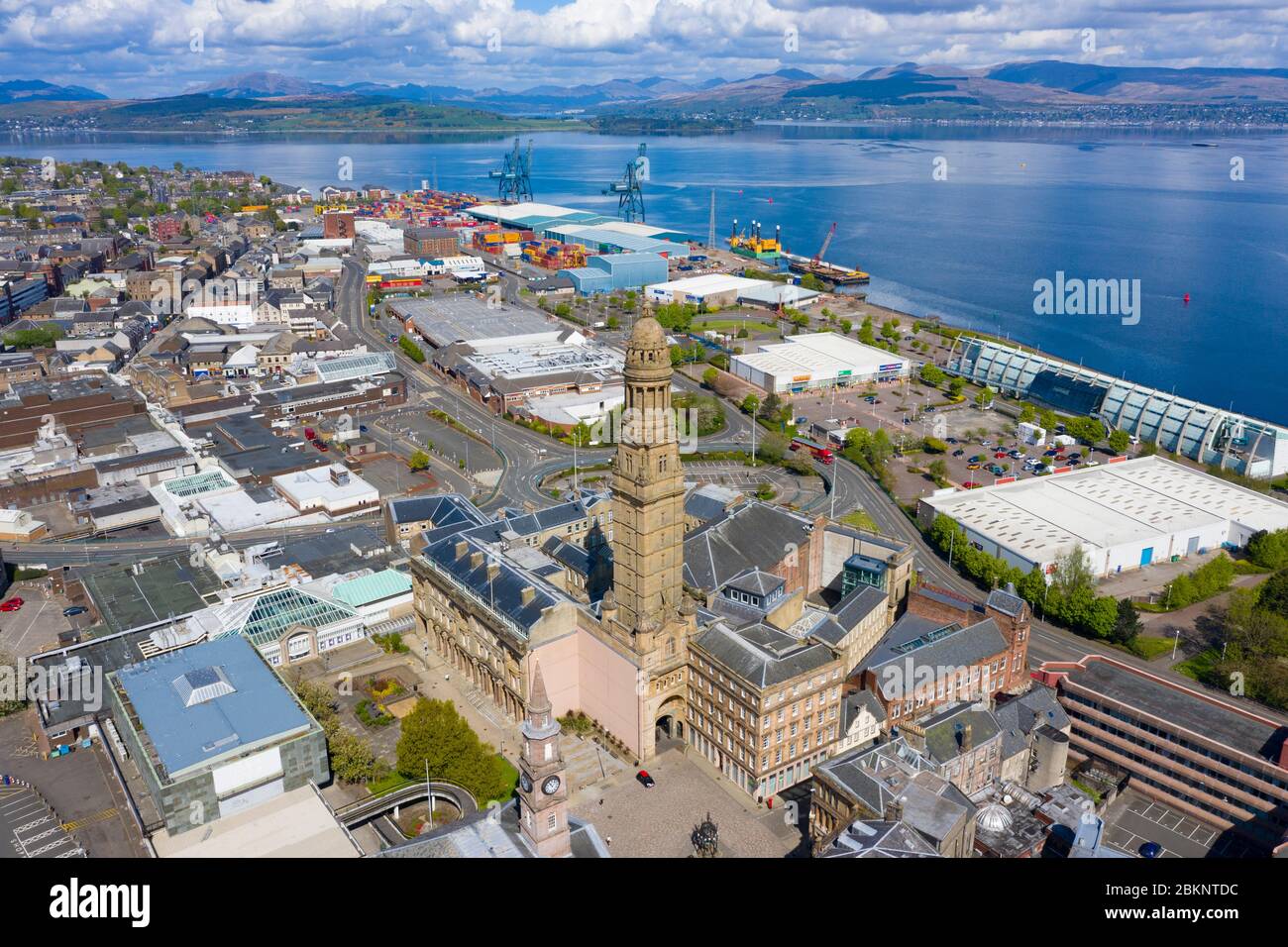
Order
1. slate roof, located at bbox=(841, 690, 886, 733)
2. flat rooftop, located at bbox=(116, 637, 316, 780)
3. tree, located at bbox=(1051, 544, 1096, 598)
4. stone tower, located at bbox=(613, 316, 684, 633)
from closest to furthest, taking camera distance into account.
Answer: flat rooftop, located at bbox=(116, 637, 316, 780)
stone tower, located at bbox=(613, 316, 684, 633)
slate roof, located at bbox=(841, 690, 886, 733)
tree, located at bbox=(1051, 544, 1096, 598)

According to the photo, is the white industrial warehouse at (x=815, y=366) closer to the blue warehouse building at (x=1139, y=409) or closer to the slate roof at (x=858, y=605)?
the blue warehouse building at (x=1139, y=409)

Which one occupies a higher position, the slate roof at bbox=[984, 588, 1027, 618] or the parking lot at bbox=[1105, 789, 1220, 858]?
the slate roof at bbox=[984, 588, 1027, 618]

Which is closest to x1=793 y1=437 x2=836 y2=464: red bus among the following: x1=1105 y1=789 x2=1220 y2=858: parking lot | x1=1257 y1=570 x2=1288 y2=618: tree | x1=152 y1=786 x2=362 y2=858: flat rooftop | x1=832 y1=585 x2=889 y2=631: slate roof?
x1=832 y1=585 x2=889 y2=631: slate roof

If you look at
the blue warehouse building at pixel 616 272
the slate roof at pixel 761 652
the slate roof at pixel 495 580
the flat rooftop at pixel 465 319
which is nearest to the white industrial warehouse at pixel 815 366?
the flat rooftop at pixel 465 319

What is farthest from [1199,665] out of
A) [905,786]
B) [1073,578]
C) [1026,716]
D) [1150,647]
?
[905,786]

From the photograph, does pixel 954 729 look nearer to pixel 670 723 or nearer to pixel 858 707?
pixel 858 707

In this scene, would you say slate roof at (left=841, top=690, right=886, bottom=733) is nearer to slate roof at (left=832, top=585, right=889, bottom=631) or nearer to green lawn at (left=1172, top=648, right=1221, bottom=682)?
slate roof at (left=832, top=585, right=889, bottom=631)
